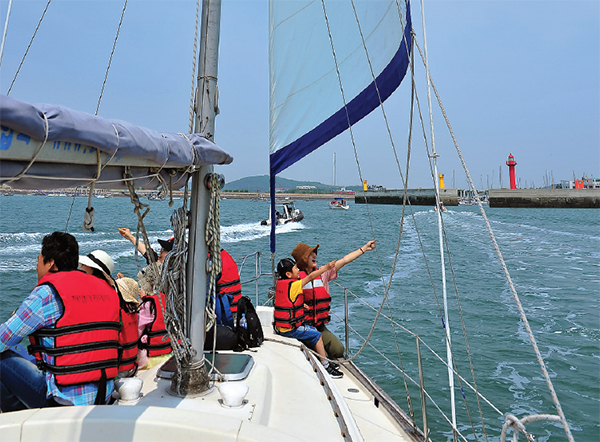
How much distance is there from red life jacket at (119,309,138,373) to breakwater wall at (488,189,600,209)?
219 feet

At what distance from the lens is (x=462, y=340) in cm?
705

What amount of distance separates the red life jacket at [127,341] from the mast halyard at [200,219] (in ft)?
1.07

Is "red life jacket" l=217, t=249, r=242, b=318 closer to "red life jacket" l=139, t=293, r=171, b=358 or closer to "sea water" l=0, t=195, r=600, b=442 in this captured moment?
"sea water" l=0, t=195, r=600, b=442

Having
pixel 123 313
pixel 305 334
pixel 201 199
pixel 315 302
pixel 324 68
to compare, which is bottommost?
pixel 305 334

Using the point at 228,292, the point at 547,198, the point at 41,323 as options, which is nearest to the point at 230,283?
the point at 228,292

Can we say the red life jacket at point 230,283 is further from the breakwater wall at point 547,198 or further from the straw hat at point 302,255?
the breakwater wall at point 547,198

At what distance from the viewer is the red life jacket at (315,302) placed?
4.14 metres

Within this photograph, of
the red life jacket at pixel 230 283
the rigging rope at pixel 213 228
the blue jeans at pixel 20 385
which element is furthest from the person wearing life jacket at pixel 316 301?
the blue jeans at pixel 20 385

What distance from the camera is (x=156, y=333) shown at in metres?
2.90

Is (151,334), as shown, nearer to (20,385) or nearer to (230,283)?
(20,385)

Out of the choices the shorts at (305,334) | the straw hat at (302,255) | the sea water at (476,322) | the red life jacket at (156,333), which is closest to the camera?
the red life jacket at (156,333)

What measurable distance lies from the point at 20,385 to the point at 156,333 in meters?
0.91

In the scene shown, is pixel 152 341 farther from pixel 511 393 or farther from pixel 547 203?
pixel 547 203

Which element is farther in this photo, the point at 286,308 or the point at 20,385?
the point at 286,308
